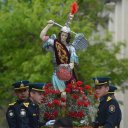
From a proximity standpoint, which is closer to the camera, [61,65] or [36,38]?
[61,65]

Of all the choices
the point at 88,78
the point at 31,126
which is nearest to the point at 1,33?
the point at 88,78

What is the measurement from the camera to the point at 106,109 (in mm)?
12984

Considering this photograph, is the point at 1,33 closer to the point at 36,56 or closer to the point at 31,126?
the point at 36,56

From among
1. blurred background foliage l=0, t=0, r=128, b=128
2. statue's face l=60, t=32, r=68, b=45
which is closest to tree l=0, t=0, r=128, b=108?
blurred background foliage l=0, t=0, r=128, b=128

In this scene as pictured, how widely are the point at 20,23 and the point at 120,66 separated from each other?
449 centimetres

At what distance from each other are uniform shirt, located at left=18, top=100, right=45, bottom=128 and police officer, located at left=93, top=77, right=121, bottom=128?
113cm

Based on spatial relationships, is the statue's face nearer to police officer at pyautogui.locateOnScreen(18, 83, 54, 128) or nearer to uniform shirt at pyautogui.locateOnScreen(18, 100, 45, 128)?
police officer at pyautogui.locateOnScreen(18, 83, 54, 128)

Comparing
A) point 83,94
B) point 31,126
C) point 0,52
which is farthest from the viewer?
point 0,52

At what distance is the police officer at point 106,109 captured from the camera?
12.8m

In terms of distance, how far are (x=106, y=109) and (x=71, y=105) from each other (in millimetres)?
1060

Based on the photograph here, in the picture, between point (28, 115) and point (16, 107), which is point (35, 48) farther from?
point (28, 115)

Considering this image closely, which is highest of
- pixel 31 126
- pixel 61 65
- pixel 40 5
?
pixel 40 5

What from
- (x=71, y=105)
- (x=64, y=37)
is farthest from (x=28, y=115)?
(x=64, y=37)

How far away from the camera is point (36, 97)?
42.3 feet
